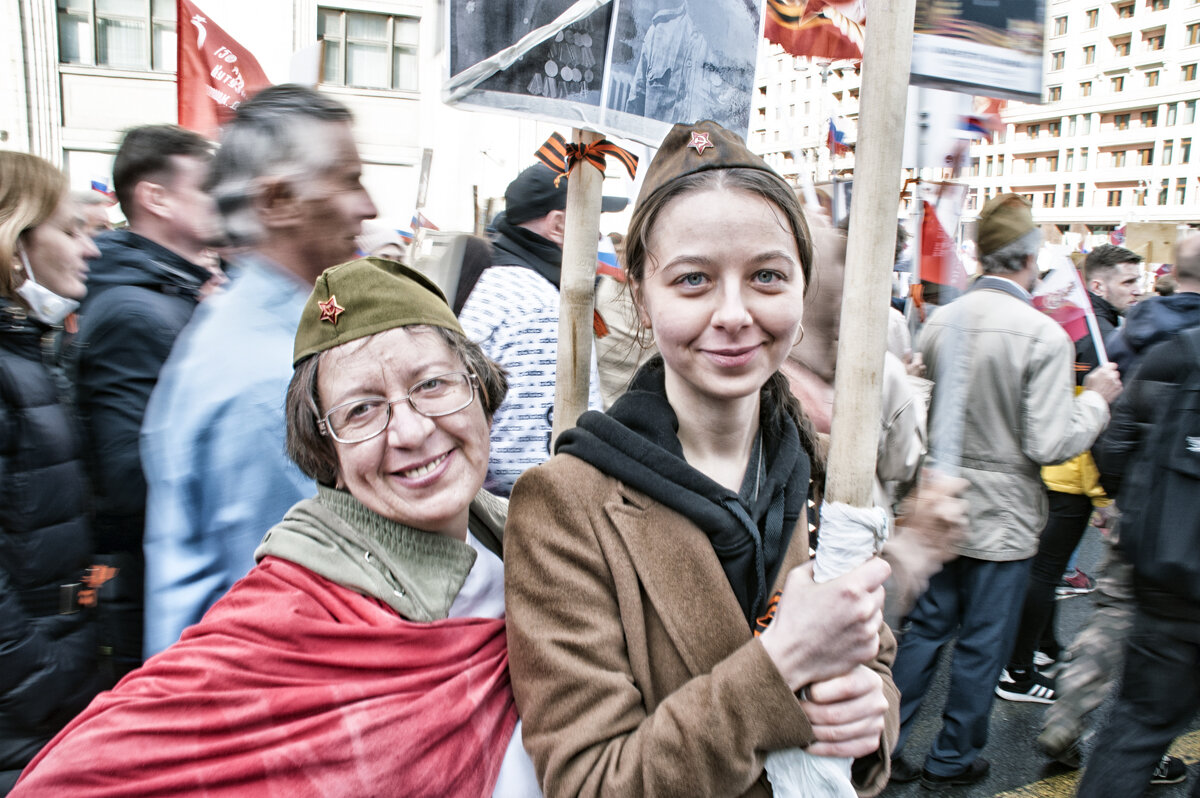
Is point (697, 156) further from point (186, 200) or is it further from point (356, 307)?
point (186, 200)

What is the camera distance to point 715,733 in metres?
0.96

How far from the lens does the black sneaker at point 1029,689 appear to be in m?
4.03

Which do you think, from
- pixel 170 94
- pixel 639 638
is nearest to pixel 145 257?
pixel 639 638

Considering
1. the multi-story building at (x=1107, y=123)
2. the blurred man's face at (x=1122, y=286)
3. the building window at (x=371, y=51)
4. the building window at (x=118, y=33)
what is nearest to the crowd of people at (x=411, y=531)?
the blurred man's face at (x=1122, y=286)

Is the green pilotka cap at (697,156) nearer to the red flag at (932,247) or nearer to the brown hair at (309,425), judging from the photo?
the brown hair at (309,425)

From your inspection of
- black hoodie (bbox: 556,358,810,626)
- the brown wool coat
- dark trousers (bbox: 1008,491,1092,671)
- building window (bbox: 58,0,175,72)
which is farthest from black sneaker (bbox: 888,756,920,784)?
building window (bbox: 58,0,175,72)

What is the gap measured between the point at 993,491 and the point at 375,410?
2779 mm

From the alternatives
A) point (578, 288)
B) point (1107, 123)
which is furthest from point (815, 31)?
point (1107, 123)

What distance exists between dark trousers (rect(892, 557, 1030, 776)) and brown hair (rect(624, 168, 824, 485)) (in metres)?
2.15

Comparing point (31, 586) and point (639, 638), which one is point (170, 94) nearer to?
point (31, 586)

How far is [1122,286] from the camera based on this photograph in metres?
6.03

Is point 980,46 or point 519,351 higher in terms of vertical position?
point 980,46

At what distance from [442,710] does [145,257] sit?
1.85m

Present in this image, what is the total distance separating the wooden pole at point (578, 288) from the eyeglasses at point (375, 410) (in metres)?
0.30
